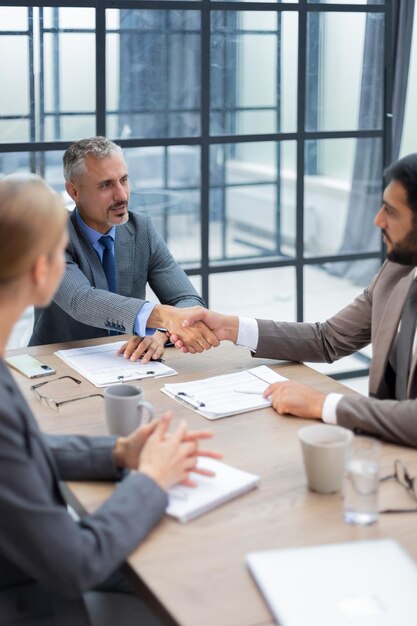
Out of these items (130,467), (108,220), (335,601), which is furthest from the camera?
(108,220)

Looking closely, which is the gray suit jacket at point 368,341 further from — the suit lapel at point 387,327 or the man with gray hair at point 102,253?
the man with gray hair at point 102,253

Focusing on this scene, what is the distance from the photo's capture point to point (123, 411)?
1.90 m

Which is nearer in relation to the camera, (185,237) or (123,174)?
(123,174)

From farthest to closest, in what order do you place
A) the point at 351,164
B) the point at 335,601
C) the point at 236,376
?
the point at 351,164
the point at 236,376
the point at 335,601

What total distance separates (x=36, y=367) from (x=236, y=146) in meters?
2.07

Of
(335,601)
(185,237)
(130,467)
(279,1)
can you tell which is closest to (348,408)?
(130,467)

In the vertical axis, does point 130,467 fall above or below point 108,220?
below

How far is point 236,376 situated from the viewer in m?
2.37

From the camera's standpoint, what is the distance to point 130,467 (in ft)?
5.69

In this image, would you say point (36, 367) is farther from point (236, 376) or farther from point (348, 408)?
point (348, 408)

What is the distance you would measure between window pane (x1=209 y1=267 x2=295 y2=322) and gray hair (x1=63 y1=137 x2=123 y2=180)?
134 centimetres

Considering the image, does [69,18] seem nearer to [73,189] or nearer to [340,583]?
[73,189]

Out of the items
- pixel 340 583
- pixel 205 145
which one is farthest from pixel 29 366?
pixel 205 145

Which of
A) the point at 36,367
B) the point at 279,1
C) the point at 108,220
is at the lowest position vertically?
the point at 36,367
